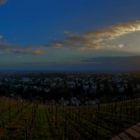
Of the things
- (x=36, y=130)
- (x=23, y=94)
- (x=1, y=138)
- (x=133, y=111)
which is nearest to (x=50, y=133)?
(x=36, y=130)

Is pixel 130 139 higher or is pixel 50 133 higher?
pixel 130 139

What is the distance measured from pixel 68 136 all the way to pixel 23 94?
2815 inches

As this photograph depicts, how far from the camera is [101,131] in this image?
19.0 metres

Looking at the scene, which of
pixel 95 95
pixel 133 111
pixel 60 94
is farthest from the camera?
pixel 60 94

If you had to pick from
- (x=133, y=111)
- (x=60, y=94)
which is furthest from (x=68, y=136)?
(x=60, y=94)

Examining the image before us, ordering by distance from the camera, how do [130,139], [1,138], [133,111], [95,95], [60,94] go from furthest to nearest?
[60,94] < [95,95] < [133,111] < [1,138] < [130,139]

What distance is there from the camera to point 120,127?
19359 mm

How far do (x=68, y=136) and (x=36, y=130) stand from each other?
3713mm

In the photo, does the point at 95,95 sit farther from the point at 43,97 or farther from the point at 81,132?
the point at 81,132

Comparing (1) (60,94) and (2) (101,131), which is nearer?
(2) (101,131)

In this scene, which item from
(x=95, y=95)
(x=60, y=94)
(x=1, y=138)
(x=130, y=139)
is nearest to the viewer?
(x=130, y=139)

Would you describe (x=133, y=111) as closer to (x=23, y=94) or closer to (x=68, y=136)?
(x=68, y=136)

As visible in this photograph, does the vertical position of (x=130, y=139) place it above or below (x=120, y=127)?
above

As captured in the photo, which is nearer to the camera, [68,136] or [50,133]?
[68,136]
